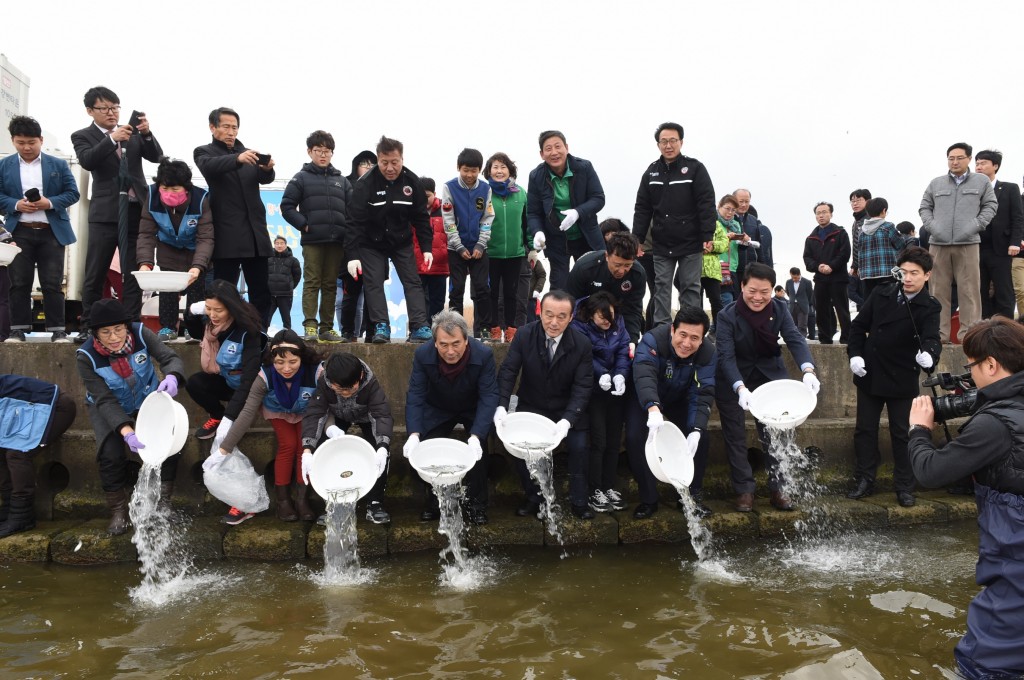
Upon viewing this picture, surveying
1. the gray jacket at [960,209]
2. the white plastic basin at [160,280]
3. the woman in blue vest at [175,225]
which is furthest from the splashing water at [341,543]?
the gray jacket at [960,209]

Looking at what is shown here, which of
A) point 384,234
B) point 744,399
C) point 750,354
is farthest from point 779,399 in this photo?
point 384,234

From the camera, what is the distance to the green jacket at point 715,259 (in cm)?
766

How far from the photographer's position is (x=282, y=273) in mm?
9164

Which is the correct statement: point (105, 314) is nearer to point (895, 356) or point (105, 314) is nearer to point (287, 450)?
point (287, 450)

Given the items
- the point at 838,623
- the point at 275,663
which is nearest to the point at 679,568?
the point at 838,623

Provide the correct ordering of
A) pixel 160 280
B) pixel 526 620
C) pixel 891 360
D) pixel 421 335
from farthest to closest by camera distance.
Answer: pixel 421 335 → pixel 891 360 → pixel 160 280 → pixel 526 620

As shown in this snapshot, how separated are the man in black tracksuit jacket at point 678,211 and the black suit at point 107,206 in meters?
4.73

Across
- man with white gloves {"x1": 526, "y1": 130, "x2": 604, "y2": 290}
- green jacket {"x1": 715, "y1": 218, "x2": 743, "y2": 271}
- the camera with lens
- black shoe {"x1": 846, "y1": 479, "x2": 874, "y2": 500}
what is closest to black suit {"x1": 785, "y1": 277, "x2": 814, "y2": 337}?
green jacket {"x1": 715, "y1": 218, "x2": 743, "y2": 271}

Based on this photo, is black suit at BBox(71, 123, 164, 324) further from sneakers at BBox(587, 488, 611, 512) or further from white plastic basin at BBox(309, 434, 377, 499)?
sneakers at BBox(587, 488, 611, 512)

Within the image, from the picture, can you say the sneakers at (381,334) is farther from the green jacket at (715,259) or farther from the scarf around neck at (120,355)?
the green jacket at (715,259)

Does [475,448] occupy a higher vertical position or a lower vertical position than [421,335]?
lower

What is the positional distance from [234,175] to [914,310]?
6028 mm

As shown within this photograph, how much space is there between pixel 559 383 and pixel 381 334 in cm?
184

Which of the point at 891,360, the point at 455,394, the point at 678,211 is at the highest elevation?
the point at 678,211
